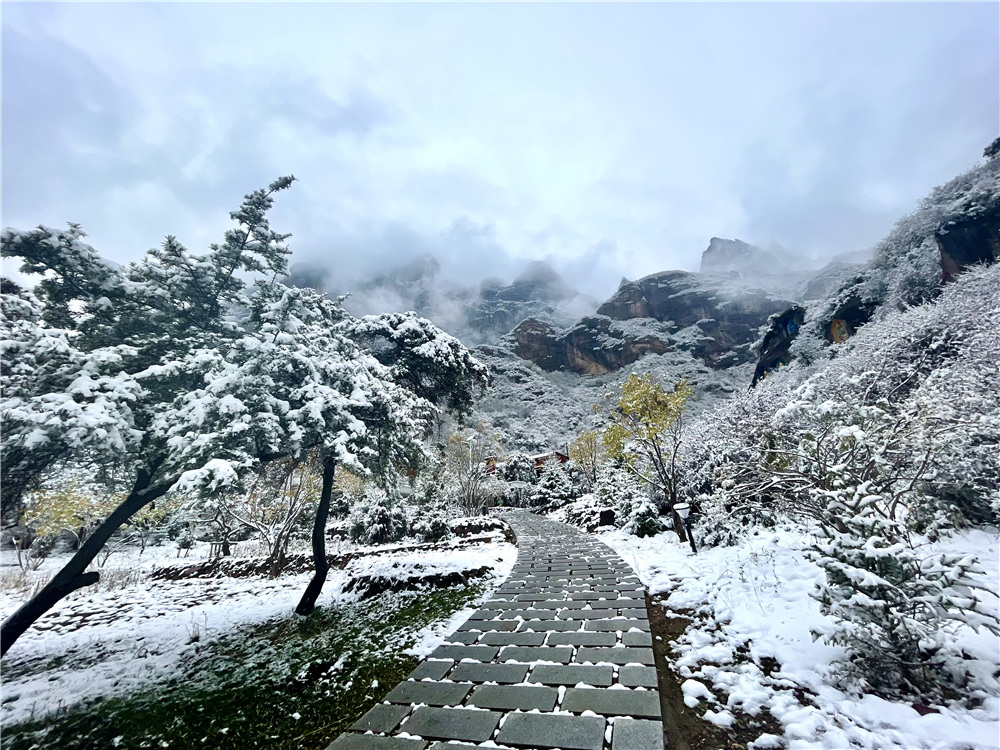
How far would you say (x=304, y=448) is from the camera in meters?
5.58

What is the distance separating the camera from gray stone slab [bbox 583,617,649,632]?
4.16 metres

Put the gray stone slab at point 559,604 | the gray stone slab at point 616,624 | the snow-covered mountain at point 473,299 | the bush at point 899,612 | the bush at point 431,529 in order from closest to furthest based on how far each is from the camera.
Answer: the bush at point 899,612, the gray stone slab at point 616,624, the gray stone slab at point 559,604, the bush at point 431,529, the snow-covered mountain at point 473,299

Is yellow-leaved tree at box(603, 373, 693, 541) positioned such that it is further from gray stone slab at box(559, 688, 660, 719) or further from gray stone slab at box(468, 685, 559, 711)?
gray stone slab at box(468, 685, 559, 711)

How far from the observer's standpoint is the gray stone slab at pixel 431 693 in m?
3.00

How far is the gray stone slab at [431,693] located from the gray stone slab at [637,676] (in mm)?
1295

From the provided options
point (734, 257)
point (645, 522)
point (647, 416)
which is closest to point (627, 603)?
point (645, 522)

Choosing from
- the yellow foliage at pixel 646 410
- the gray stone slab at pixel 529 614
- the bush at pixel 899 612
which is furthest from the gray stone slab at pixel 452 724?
the yellow foliage at pixel 646 410

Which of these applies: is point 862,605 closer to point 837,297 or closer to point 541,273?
point 837,297

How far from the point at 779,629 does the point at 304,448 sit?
20.4ft

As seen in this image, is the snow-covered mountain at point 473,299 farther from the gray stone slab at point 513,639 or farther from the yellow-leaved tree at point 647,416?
the gray stone slab at point 513,639

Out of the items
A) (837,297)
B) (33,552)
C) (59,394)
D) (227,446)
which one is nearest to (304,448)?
(227,446)

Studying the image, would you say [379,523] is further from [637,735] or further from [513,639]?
[637,735]

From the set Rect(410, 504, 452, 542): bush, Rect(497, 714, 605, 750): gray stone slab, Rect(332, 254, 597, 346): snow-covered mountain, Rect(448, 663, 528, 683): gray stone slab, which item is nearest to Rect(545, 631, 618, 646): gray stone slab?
Rect(448, 663, 528, 683): gray stone slab

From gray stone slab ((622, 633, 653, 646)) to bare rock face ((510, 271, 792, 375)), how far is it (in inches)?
2782
